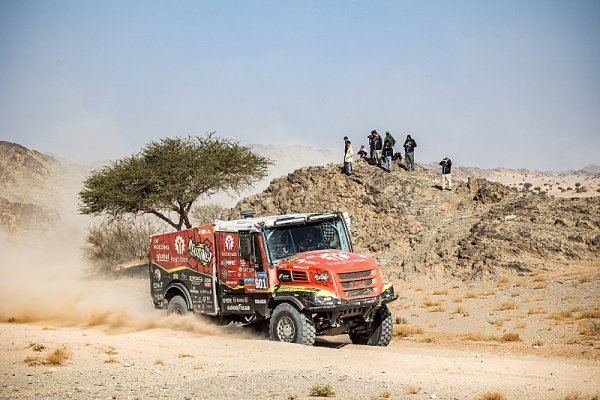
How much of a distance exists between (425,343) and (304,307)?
4358mm

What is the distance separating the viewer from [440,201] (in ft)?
118

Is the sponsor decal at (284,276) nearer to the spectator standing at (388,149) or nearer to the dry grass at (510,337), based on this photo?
the dry grass at (510,337)

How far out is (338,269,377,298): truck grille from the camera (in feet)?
51.3

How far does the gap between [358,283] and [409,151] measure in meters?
22.7

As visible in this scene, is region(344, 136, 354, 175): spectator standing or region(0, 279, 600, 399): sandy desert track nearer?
region(0, 279, 600, 399): sandy desert track

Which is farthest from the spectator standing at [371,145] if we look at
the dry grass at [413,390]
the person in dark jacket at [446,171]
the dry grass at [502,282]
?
the dry grass at [413,390]

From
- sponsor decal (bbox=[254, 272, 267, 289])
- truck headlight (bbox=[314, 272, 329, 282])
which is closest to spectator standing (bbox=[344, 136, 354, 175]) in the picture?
sponsor decal (bbox=[254, 272, 267, 289])

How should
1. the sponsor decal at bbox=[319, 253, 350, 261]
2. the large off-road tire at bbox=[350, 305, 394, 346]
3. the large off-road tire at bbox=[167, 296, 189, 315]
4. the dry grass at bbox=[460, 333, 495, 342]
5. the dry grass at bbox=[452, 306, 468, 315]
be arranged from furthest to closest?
1. the dry grass at bbox=[452, 306, 468, 315]
2. the large off-road tire at bbox=[167, 296, 189, 315]
3. the dry grass at bbox=[460, 333, 495, 342]
4. the large off-road tire at bbox=[350, 305, 394, 346]
5. the sponsor decal at bbox=[319, 253, 350, 261]

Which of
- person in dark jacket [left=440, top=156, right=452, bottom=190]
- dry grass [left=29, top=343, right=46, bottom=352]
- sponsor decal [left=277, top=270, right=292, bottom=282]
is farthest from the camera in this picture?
person in dark jacket [left=440, top=156, right=452, bottom=190]

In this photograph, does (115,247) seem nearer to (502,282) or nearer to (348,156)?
(348,156)

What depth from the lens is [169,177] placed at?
40469mm

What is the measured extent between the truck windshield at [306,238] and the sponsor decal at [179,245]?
12.9ft

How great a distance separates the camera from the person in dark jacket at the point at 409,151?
3703cm

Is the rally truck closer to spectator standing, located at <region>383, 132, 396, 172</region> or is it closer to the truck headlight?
the truck headlight
